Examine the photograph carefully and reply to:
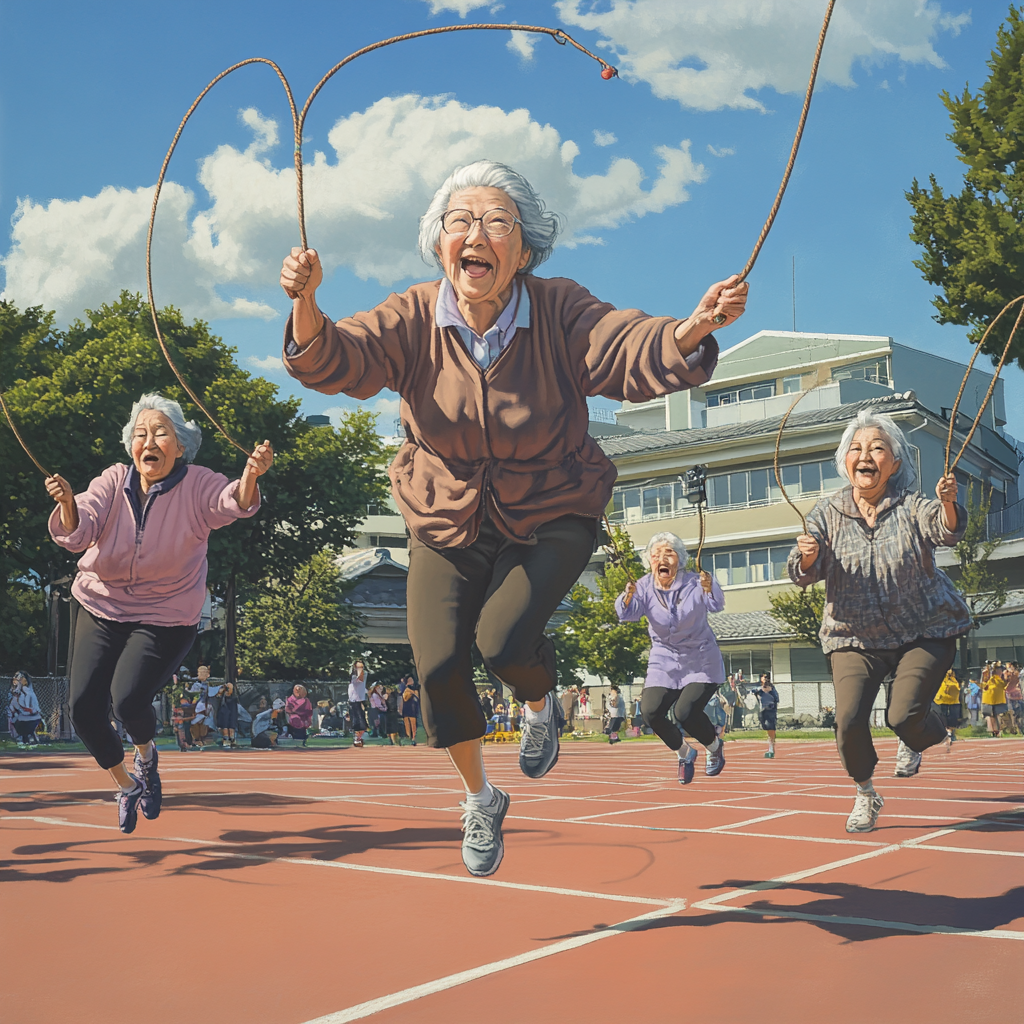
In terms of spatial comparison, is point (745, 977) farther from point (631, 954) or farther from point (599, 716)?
point (599, 716)

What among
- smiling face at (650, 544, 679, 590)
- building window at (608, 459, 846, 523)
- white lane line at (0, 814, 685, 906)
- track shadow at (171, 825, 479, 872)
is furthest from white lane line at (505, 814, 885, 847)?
building window at (608, 459, 846, 523)

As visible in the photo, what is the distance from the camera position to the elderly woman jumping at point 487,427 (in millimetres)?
4219

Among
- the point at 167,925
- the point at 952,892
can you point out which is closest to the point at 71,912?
the point at 167,925

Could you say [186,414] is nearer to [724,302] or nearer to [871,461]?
[871,461]

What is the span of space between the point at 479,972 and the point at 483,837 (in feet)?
2.58

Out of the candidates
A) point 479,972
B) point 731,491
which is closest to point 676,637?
point 479,972

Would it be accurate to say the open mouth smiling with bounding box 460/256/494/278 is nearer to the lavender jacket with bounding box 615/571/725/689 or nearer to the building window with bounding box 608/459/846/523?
the lavender jacket with bounding box 615/571/725/689

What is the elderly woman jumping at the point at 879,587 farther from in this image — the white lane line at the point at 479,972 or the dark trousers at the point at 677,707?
the dark trousers at the point at 677,707

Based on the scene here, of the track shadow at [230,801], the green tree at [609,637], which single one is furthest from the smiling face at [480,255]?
the green tree at [609,637]

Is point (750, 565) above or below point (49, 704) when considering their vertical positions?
above

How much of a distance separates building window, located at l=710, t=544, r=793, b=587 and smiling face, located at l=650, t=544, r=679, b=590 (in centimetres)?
3922

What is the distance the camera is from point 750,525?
1929 inches

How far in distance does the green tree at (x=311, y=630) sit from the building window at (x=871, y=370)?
1083 inches

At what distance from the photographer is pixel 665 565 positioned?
376 inches
